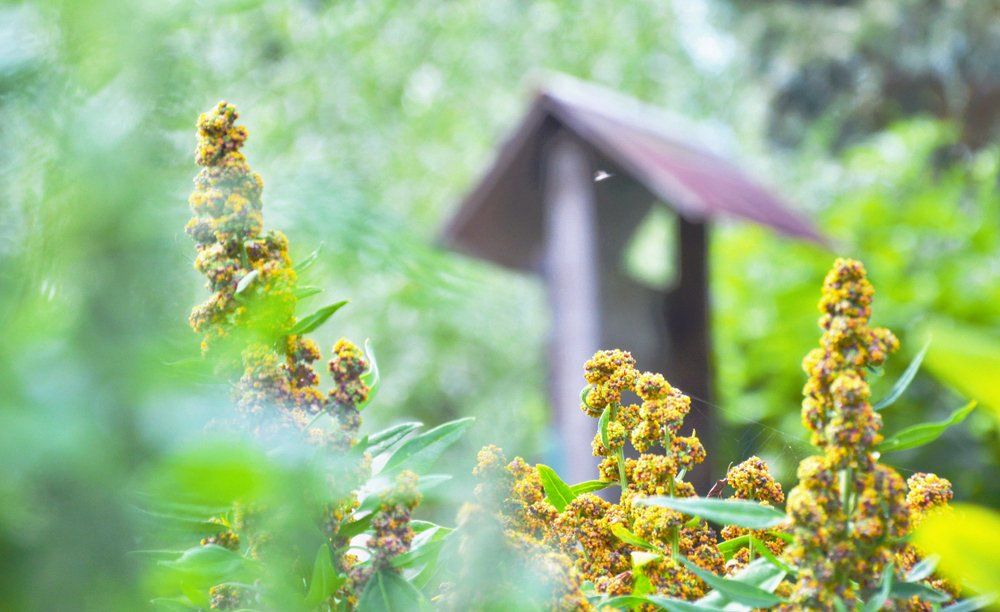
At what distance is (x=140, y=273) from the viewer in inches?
7.1

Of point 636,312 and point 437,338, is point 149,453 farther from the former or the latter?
point 437,338

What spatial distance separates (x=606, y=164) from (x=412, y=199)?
3.90 meters

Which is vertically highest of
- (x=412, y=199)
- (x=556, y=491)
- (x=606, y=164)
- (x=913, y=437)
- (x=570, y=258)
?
(x=913, y=437)

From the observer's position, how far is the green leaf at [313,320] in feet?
1.09

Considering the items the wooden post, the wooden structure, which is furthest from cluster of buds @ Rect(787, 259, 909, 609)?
the wooden post

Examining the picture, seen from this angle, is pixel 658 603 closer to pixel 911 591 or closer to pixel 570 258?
pixel 911 591

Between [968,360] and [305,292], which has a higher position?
[968,360]

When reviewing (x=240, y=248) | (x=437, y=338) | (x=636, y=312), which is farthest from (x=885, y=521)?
(x=437, y=338)

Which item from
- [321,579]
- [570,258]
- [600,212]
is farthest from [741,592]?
[600,212]

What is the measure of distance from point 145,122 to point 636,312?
2.58 m

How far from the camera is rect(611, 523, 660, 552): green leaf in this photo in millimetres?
365

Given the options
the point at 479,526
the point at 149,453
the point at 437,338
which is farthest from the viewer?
the point at 437,338

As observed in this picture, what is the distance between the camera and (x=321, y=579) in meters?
0.31

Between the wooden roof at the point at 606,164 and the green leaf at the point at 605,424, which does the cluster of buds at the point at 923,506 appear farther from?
the wooden roof at the point at 606,164
